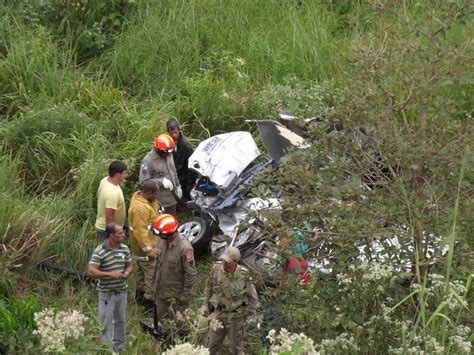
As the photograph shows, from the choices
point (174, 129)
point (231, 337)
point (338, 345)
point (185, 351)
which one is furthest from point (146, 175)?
point (185, 351)

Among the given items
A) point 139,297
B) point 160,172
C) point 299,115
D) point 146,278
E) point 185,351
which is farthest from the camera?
point 299,115

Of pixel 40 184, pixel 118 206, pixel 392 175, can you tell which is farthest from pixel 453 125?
pixel 40 184

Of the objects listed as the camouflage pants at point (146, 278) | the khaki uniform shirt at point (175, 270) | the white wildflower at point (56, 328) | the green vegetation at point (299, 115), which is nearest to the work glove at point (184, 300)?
the khaki uniform shirt at point (175, 270)

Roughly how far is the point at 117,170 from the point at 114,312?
163 cm

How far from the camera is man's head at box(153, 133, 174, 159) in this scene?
11.2 metres

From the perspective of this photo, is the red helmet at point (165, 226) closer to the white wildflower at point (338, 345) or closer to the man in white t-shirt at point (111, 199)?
the man in white t-shirt at point (111, 199)

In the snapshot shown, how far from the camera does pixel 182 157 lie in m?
11.9

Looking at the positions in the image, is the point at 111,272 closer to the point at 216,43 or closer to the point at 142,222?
the point at 142,222

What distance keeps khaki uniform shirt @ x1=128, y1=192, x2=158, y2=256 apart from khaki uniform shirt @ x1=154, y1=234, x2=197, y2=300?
54 centimetres

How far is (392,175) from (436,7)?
1314mm

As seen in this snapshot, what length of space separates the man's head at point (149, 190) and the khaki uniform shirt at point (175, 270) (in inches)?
28.5

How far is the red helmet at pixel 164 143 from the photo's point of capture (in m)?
11.2

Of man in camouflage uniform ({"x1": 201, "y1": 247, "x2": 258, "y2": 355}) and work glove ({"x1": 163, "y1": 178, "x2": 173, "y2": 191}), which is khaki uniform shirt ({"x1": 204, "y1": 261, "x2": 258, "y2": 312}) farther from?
work glove ({"x1": 163, "y1": 178, "x2": 173, "y2": 191})

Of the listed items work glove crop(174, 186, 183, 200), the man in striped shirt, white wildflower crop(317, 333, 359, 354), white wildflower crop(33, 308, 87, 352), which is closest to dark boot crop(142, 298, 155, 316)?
the man in striped shirt
